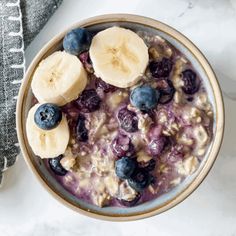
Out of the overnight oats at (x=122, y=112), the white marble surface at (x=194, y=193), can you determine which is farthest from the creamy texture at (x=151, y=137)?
the white marble surface at (x=194, y=193)

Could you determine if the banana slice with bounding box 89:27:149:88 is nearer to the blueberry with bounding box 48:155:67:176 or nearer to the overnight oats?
the overnight oats

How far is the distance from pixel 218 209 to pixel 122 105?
290mm

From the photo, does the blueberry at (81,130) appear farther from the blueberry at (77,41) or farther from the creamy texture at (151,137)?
the blueberry at (77,41)

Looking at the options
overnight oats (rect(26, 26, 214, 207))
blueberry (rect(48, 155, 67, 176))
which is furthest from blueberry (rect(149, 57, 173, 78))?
blueberry (rect(48, 155, 67, 176))

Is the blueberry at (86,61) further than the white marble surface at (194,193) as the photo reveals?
No

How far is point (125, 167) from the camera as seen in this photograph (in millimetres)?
1062

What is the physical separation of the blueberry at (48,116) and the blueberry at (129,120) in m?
0.10

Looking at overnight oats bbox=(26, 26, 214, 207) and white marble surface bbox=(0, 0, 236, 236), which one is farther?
white marble surface bbox=(0, 0, 236, 236)

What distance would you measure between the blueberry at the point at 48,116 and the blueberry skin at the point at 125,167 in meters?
0.12

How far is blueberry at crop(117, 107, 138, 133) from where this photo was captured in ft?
3.56

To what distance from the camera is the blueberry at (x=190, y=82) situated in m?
1.09

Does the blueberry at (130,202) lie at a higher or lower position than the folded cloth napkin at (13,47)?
lower

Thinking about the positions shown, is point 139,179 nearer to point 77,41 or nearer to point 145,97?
point 145,97

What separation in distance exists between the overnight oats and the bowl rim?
2 cm
